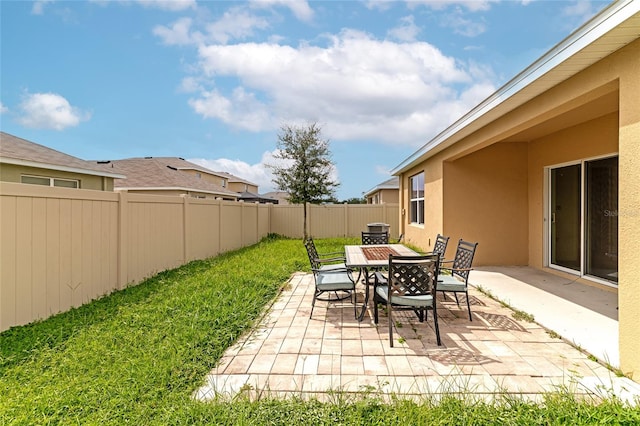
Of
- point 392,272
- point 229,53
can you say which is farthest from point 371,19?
point 392,272

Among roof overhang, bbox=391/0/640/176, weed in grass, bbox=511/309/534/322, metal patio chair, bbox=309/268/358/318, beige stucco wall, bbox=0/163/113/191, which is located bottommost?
weed in grass, bbox=511/309/534/322

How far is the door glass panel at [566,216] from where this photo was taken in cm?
632

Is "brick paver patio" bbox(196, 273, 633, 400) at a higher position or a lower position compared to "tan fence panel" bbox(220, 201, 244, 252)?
lower

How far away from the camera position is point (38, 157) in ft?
29.7

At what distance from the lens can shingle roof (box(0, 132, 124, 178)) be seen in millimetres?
8312

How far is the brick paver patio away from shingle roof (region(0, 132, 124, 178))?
833 cm

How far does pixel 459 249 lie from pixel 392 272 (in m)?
1.91

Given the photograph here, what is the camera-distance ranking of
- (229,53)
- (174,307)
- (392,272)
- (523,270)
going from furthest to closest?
(229,53) < (523,270) < (174,307) < (392,272)

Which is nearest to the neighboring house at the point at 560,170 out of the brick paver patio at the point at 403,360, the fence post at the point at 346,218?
the brick paver patio at the point at 403,360

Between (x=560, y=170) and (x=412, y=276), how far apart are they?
5.45 metres

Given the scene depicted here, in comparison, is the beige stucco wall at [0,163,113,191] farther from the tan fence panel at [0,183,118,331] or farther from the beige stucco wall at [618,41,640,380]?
the beige stucco wall at [618,41,640,380]

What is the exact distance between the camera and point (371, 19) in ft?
25.1

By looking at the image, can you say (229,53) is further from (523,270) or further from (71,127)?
(71,127)

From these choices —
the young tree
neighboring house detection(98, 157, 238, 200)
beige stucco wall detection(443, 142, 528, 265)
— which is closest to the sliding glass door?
beige stucco wall detection(443, 142, 528, 265)
